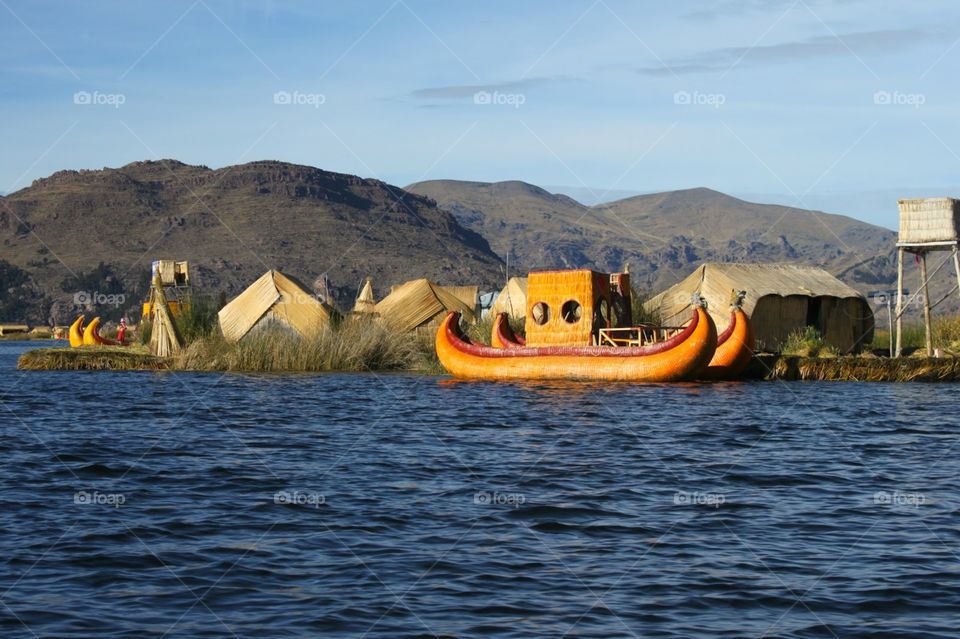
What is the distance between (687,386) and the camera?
26.6m

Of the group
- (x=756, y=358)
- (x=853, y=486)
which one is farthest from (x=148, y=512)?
(x=756, y=358)

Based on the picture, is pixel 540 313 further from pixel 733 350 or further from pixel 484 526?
pixel 484 526

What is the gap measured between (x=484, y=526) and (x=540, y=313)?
1901cm

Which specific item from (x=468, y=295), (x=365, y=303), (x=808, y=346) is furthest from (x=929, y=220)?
(x=468, y=295)

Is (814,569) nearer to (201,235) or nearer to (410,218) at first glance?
(201,235)

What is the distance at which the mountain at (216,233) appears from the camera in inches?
4764

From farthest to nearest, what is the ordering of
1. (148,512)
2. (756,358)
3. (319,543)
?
(756,358), (148,512), (319,543)

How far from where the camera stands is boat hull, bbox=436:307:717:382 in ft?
85.9

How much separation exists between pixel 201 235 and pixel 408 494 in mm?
126654
